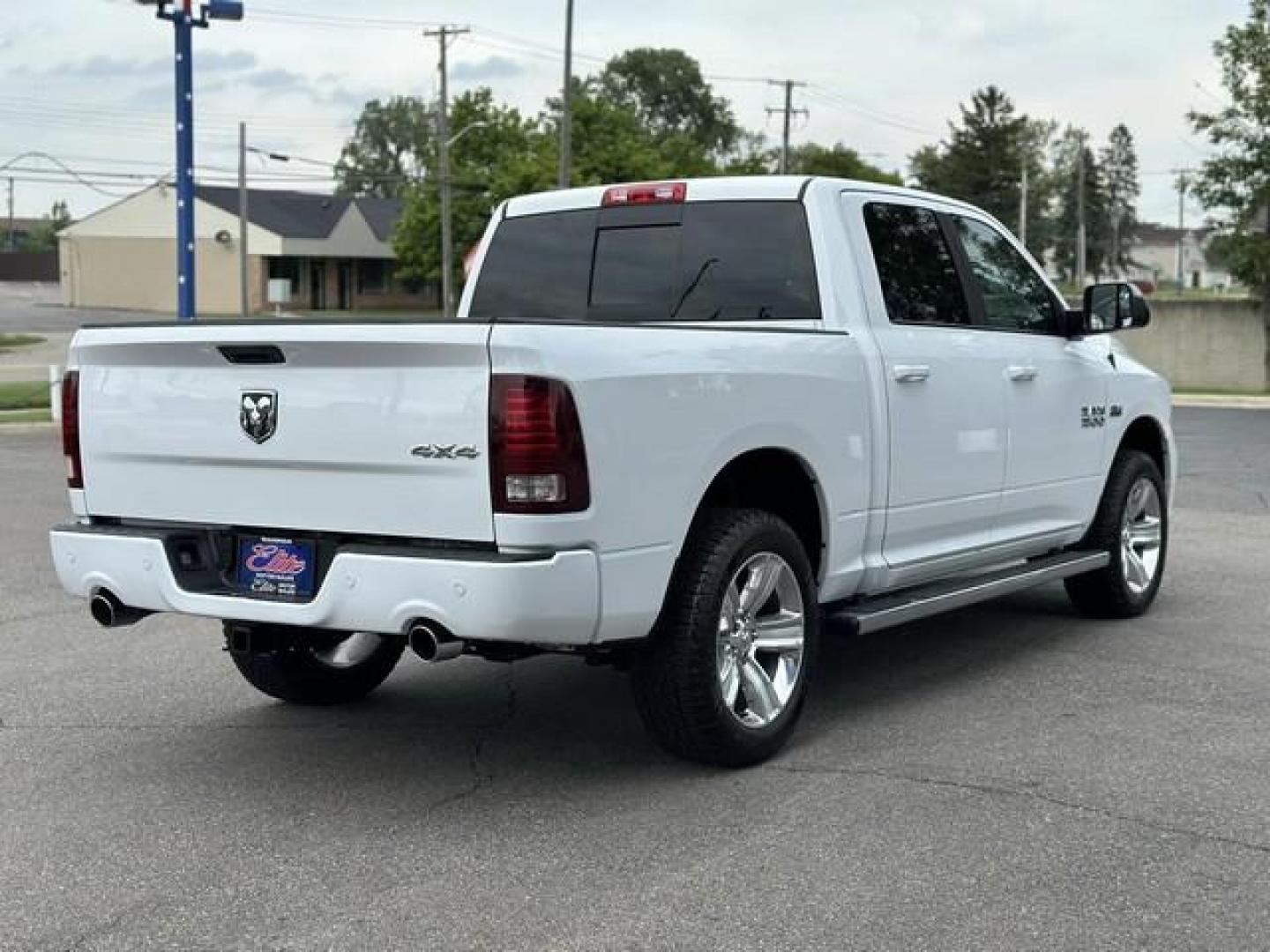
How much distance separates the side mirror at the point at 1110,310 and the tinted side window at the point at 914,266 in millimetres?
931

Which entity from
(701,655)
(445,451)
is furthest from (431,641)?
(701,655)

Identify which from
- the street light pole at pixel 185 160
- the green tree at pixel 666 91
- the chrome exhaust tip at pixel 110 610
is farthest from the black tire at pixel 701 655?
the green tree at pixel 666 91

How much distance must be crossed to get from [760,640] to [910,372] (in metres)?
1.34

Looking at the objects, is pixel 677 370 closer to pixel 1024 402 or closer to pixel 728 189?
pixel 728 189

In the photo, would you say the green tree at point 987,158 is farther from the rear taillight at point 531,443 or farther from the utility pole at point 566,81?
the rear taillight at point 531,443

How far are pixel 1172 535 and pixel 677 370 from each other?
7.25m

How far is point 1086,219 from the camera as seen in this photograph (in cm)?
13112

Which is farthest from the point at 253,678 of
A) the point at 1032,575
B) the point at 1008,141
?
the point at 1008,141

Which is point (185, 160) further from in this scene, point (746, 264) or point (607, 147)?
point (607, 147)

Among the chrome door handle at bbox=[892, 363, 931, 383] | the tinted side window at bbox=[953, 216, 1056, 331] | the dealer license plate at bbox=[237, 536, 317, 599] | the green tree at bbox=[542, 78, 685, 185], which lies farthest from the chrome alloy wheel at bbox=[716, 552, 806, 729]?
the green tree at bbox=[542, 78, 685, 185]

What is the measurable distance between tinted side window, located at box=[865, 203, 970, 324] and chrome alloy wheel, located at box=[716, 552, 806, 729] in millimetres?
1349

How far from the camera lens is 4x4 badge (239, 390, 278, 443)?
4930mm

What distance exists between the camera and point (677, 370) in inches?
195

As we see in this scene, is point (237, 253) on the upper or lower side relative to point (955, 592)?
upper
